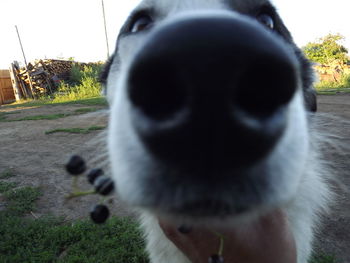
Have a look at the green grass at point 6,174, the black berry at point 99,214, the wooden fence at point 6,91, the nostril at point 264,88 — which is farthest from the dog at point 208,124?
the wooden fence at point 6,91

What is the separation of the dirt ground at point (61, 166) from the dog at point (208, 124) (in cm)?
101

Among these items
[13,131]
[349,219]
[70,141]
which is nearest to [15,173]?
[70,141]

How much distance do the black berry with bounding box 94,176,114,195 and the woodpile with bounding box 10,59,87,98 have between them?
23093 millimetres

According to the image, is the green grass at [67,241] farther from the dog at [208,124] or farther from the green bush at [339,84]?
the green bush at [339,84]

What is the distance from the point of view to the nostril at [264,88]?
599 mm

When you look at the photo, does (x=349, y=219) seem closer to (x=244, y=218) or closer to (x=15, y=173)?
(x=244, y=218)

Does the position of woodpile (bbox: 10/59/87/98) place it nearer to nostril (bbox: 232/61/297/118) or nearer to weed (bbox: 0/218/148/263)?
weed (bbox: 0/218/148/263)

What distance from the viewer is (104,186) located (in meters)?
1.07

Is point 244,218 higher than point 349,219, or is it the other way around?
point 244,218

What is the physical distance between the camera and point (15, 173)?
529 cm

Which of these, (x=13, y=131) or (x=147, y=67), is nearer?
(x=147, y=67)

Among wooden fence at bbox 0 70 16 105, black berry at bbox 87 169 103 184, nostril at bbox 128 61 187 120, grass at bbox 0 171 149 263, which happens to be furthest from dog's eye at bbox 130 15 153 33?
wooden fence at bbox 0 70 16 105

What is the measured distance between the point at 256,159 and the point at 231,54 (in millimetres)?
246

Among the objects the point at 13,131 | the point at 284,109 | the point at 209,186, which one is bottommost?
the point at 13,131
